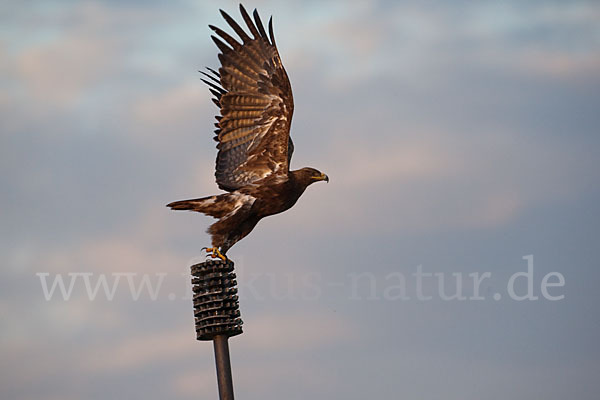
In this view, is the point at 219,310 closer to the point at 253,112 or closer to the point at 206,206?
the point at 206,206

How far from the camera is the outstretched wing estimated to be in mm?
11242

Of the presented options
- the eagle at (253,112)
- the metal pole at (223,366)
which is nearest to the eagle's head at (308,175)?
the eagle at (253,112)

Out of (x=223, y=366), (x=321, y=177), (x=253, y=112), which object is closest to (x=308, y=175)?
(x=321, y=177)

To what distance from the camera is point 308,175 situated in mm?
11297

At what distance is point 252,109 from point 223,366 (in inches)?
176

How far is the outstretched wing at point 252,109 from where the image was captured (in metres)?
11.2

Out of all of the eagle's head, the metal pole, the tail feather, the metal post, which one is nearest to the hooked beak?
the eagle's head

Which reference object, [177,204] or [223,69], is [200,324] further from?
[223,69]

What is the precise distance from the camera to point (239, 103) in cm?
1127

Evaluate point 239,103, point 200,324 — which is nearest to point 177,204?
point 239,103

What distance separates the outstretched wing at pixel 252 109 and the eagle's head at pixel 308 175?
0.21 m

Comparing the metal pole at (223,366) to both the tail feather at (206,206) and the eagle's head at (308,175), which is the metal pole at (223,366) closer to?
the tail feather at (206,206)

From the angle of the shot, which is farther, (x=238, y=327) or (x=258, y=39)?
(x=258, y=39)

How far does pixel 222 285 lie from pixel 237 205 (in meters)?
2.92
